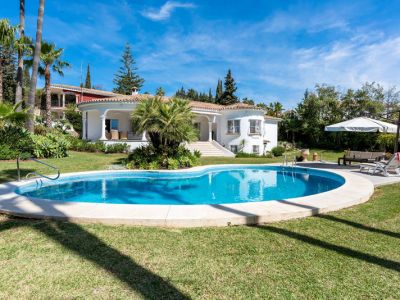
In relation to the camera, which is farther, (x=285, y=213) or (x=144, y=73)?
(x=144, y=73)

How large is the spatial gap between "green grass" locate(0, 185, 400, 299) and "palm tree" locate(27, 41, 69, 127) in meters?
21.5

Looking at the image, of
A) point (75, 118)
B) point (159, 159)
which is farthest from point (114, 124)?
point (159, 159)

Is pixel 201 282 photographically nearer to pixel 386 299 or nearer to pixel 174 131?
pixel 386 299

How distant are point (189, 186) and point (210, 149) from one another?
14105 millimetres

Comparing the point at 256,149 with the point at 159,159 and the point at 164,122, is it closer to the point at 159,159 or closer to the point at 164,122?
the point at 159,159

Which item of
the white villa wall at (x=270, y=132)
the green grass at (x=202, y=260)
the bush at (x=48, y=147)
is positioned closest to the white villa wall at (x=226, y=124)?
the white villa wall at (x=270, y=132)

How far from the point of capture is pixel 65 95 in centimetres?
4422

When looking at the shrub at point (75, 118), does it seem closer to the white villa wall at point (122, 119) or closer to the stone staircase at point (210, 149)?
the white villa wall at point (122, 119)

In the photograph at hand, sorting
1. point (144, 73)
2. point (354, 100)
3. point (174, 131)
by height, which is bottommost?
point (174, 131)

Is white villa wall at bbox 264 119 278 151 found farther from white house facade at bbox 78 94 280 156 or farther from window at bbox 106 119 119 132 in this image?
window at bbox 106 119 119 132

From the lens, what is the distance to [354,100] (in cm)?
3434

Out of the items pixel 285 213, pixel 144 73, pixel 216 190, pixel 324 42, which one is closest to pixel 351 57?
pixel 324 42

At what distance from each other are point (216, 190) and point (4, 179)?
8.66m

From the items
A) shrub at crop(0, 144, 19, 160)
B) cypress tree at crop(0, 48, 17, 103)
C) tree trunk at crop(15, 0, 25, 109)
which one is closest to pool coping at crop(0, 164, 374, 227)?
shrub at crop(0, 144, 19, 160)
